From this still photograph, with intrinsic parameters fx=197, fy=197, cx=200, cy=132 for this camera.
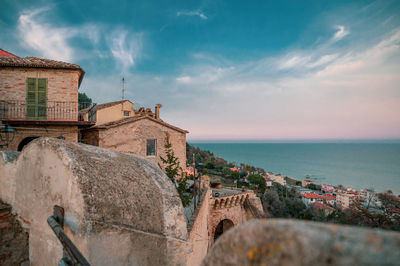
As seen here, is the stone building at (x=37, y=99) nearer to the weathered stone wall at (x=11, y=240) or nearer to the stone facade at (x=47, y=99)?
the stone facade at (x=47, y=99)

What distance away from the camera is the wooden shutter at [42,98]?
12617 millimetres

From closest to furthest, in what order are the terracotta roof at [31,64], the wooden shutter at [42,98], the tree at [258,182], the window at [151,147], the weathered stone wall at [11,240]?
the weathered stone wall at [11,240] → the terracotta roof at [31,64] → the wooden shutter at [42,98] → the window at [151,147] → the tree at [258,182]

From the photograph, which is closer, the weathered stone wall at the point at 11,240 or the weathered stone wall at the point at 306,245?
the weathered stone wall at the point at 306,245

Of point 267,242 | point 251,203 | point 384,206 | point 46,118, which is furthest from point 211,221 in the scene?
point 384,206

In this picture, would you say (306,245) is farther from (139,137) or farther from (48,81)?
(139,137)

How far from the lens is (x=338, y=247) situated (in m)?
0.70

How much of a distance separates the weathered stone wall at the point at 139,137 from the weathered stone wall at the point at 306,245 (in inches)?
612

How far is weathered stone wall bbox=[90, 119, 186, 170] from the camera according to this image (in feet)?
49.8

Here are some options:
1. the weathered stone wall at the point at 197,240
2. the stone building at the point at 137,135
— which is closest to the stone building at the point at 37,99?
the stone building at the point at 137,135

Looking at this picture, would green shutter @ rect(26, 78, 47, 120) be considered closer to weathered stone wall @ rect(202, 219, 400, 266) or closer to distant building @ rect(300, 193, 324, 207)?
weathered stone wall @ rect(202, 219, 400, 266)

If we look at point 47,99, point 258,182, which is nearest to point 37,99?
point 47,99

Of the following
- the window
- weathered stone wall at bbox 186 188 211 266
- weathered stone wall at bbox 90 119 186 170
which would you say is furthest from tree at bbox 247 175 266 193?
weathered stone wall at bbox 186 188 211 266

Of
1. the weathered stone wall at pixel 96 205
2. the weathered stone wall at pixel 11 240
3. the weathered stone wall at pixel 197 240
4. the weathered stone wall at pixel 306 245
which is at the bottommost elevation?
the weathered stone wall at pixel 197 240

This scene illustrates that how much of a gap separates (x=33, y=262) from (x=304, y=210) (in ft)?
127
